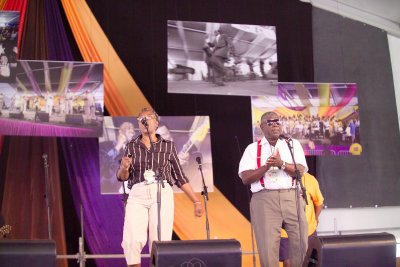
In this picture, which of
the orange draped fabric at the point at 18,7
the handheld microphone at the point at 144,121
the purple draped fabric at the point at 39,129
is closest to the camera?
the handheld microphone at the point at 144,121

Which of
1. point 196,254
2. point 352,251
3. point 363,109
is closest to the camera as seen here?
point 196,254

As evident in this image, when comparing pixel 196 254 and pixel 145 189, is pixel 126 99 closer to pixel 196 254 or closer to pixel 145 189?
pixel 145 189

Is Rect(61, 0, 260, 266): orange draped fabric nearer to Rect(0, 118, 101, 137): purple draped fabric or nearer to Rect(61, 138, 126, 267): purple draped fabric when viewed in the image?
Rect(0, 118, 101, 137): purple draped fabric

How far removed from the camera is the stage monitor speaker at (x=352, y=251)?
10.7 ft

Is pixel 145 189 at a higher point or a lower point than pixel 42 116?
lower

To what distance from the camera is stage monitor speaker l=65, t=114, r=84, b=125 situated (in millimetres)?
6207

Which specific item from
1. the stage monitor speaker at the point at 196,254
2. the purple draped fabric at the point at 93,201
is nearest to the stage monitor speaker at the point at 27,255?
the stage monitor speaker at the point at 196,254

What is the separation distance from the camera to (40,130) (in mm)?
6098

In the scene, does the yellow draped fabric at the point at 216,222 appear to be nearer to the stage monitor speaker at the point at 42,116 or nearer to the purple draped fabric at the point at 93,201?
the purple draped fabric at the point at 93,201

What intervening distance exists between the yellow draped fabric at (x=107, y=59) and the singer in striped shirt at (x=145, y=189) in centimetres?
194

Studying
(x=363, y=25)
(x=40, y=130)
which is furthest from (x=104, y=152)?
(x=363, y=25)

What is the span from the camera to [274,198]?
167 inches

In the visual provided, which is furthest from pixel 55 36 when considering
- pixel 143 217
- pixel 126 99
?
pixel 143 217

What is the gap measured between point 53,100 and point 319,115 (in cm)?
334
